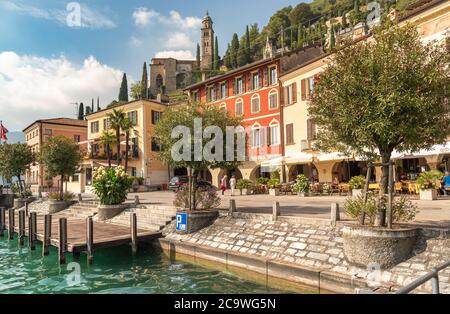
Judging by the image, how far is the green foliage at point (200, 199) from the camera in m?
17.8

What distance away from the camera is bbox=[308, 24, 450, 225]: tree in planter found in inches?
382

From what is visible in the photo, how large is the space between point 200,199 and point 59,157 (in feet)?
49.4

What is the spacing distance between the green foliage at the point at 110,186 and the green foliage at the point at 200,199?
233 inches

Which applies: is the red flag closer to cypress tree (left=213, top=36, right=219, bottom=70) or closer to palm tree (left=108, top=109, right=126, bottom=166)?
palm tree (left=108, top=109, right=126, bottom=166)

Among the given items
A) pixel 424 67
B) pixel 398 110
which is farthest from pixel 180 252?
pixel 424 67

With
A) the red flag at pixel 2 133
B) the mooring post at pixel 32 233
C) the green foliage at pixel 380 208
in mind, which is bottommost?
the mooring post at pixel 32 233

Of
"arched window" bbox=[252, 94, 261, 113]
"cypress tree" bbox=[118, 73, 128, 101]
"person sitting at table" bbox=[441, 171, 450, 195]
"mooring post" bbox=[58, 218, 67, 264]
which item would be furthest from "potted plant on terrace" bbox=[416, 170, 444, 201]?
"cypress tree" bbox=[118, 73, 128, 101]

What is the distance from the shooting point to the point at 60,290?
12062 millimetres

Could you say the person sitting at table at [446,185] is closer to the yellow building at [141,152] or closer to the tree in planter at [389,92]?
the tree in planter at [389,92]

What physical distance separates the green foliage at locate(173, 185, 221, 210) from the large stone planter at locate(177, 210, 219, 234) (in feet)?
2.83

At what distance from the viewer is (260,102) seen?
37656mm

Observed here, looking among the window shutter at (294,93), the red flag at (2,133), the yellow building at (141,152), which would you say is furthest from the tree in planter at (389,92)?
the red flag at (2,133)

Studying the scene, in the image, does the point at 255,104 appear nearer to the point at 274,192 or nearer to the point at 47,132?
the point at 274,192
